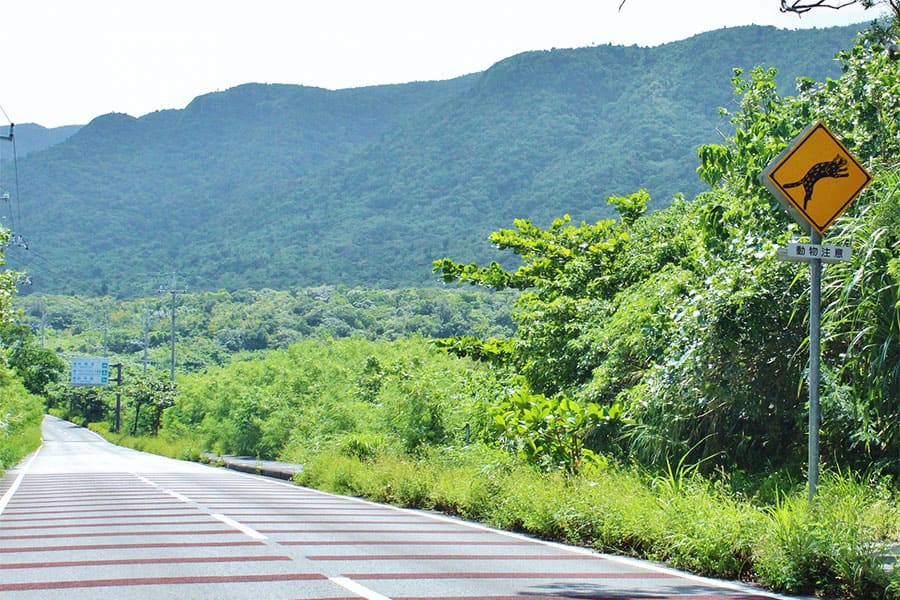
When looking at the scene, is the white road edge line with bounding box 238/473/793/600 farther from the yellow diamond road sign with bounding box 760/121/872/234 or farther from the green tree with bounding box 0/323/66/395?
the green tree with bounding box 0/323/66/395

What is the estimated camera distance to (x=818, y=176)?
8703mm

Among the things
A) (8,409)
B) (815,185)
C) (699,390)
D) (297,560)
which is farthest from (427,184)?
(815,185)

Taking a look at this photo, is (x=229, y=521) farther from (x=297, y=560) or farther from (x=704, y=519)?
(x=704, y=519)

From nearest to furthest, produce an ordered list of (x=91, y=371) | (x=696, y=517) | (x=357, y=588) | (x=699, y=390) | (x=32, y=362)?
1. (x=357, y=588)
2. (x=696, y=517)
3. (x=699, y=390)
4. (x=91, y=371)
5. (x=32, y=362)

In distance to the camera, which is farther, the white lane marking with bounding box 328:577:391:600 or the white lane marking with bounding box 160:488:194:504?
the white lane marking with bounding box 160:488:194:504

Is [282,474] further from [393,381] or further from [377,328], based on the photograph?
[377,328]

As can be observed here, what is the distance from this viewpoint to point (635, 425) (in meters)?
14.2

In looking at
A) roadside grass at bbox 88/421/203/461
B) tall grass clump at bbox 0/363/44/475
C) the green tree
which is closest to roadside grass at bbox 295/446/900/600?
tall grass clump at bbox 0/363/44/475

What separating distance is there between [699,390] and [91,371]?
96.7 meters

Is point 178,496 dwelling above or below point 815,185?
below

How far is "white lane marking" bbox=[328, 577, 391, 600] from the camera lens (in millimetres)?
7594

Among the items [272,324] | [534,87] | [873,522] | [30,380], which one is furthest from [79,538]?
[534,87]

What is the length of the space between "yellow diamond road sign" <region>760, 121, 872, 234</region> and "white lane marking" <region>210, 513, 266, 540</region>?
686 cm


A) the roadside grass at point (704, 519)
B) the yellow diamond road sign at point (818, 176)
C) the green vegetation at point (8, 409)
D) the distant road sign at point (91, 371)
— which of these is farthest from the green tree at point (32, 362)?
the yellow diamond road sign at point (818, 176)
